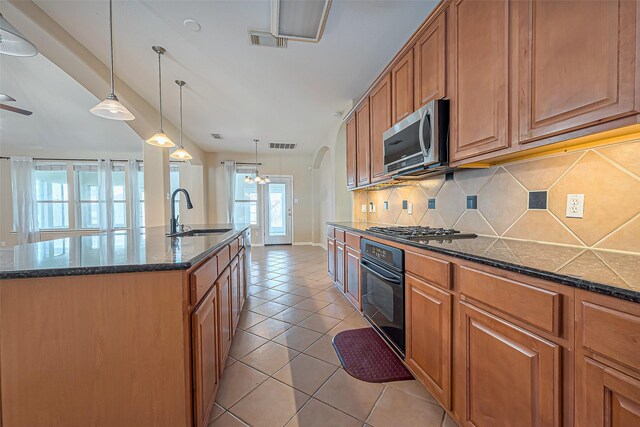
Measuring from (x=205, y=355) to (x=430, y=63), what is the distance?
7.44 feet

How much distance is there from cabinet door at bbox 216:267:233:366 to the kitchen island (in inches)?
18.7

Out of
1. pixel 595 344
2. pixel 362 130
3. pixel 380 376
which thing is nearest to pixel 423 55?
pixel 362 130

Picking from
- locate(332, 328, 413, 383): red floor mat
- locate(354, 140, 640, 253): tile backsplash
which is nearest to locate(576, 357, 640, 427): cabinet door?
locate(354, 140, 640, 253): tile backsplash

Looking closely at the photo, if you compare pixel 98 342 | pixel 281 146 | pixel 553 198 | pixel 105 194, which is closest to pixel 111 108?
pixel 98 342

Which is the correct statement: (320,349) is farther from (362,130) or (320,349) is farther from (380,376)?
(362,130)

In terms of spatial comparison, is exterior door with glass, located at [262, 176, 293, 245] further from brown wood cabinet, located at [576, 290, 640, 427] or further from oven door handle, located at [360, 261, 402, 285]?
brown wood cabinet, located at [576, 290, 640, 427]

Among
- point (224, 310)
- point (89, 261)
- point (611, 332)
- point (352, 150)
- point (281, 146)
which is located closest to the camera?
point (611, 332)

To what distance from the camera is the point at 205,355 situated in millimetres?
1223

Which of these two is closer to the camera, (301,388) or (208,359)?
(208,359)

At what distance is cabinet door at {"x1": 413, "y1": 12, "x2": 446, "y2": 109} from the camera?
5.39 feet

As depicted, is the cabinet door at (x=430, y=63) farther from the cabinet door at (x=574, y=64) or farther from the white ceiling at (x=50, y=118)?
the white ceiling at (x=50, y=118)

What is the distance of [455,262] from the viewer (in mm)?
1183

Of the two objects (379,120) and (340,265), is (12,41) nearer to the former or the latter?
(379,120)

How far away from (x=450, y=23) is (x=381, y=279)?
69.3 inches
